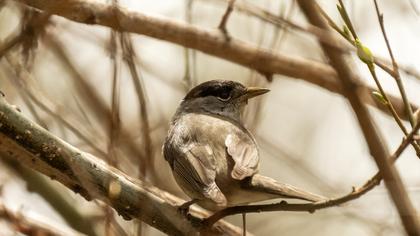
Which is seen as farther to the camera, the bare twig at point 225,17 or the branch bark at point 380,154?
the bare twig at point 225,17

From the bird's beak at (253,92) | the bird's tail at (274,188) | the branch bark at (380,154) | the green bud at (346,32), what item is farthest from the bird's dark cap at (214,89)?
the branch bark at (380,154)

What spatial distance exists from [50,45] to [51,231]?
1.58 meters

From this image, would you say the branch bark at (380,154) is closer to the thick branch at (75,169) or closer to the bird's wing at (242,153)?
the thick branch at (75,169)

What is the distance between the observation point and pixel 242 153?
4086mm

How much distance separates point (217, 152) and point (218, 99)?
1247 millimetres

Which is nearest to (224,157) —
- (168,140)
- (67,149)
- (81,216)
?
(168,140)

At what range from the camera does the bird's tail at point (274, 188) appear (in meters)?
3.23

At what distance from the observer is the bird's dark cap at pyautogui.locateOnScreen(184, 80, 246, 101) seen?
5.32m

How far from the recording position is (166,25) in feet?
14.6

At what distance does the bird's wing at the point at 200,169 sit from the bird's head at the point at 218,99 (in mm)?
983

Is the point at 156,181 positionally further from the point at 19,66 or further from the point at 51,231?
the point at 19,66

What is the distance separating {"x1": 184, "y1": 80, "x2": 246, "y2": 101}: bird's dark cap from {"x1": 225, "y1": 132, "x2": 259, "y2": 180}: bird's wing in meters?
0.92

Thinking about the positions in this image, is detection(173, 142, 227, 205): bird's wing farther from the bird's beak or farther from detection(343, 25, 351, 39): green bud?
detection(343, 25, 351, 39): green bud

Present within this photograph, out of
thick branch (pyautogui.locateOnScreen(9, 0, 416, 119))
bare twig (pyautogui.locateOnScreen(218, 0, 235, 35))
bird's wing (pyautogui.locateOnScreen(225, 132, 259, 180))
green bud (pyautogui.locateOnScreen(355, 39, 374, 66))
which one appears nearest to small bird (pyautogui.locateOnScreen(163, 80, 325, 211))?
bird's wing (pyautogui.locateOnScreen(225, 132, 259, 180))
